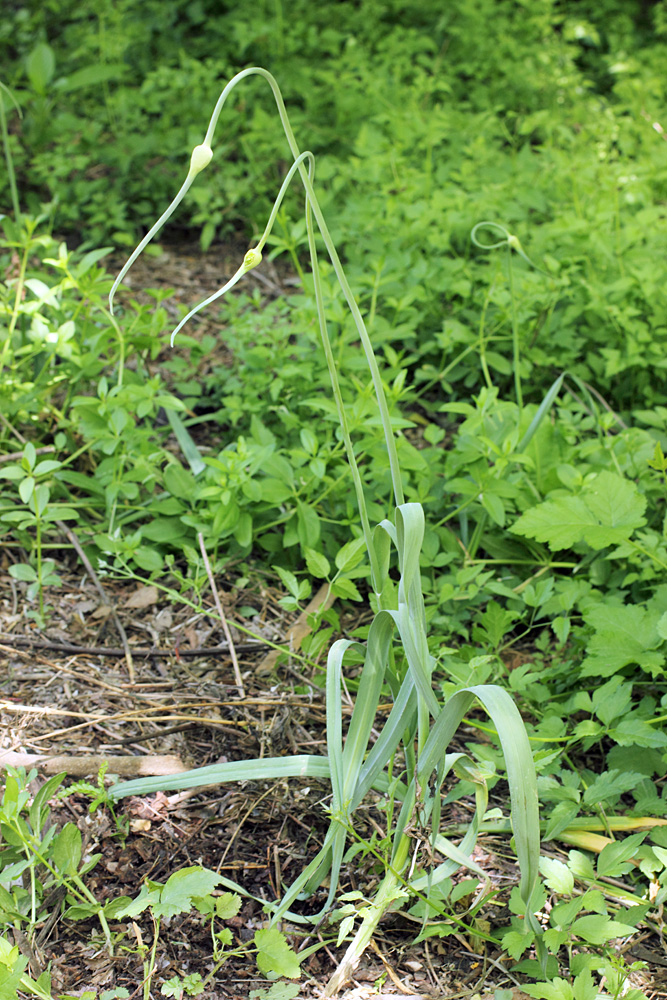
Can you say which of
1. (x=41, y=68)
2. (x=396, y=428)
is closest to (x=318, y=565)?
(x=396, y=428)

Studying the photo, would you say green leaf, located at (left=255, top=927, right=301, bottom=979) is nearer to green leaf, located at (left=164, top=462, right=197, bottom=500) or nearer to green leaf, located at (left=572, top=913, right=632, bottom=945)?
green leaf, located at (left=572, top=913, right=632, bottom=945)

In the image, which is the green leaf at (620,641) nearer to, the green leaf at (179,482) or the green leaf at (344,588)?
the green leaf at (344,588)

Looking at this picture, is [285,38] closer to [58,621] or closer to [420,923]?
[58,621]

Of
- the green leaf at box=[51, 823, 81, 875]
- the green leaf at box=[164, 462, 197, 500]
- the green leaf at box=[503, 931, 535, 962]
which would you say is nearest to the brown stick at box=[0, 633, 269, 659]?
the green leaf at box=[164, 462, 197, 500]

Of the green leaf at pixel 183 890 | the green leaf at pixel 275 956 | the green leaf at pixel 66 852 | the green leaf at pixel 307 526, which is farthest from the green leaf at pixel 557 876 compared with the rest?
the green leaf at pixel 307 526

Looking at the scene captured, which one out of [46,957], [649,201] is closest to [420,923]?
[46,957]

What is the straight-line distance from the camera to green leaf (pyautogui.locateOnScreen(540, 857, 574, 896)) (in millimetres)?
1158

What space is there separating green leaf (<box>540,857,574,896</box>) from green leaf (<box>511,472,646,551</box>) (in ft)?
2.26

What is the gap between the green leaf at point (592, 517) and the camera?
5.50 ft

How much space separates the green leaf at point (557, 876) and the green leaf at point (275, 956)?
389 millimetres

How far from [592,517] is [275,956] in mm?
1091

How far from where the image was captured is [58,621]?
1.79 metres

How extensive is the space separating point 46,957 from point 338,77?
Answer: 3726 millimetres

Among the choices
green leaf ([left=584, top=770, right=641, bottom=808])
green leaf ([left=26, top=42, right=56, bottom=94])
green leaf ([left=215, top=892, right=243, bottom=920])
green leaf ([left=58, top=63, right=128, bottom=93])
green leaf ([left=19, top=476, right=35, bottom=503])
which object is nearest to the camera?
green leaf ([left=215, top=892, right=243, bottom=920])
